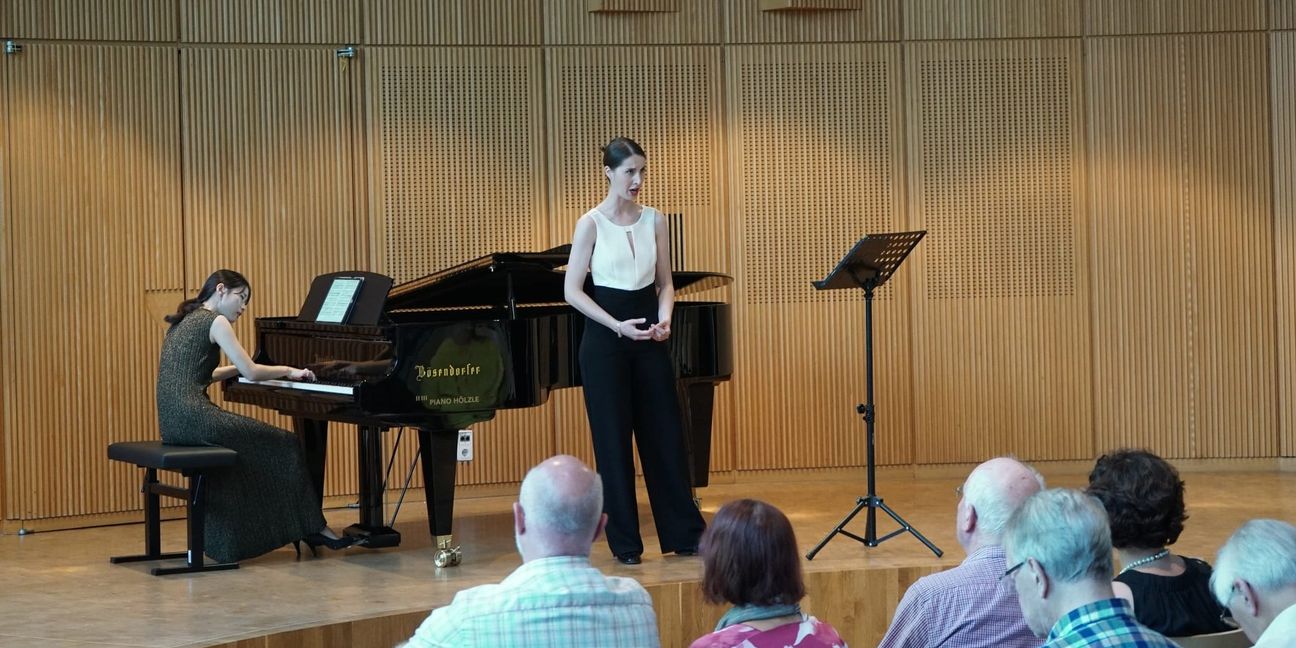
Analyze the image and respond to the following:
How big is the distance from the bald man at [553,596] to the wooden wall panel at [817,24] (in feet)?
18.9

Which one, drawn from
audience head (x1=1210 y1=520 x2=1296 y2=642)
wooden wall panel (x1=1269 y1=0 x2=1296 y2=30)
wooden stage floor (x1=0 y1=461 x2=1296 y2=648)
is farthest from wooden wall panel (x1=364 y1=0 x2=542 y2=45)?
audience head (x1=1210 y1=520 x2=1296 y2=642)

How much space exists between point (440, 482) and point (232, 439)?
866 millimetres

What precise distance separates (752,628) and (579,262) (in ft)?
9.83

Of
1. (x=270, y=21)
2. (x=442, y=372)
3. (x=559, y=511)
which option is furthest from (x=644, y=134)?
(x=559, y=511)

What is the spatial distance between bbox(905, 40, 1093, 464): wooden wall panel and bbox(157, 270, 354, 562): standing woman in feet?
12.4

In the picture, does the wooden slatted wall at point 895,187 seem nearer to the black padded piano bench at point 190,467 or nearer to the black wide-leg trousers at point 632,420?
the black padded piano bench at point 190,467

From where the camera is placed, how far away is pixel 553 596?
8.29ft

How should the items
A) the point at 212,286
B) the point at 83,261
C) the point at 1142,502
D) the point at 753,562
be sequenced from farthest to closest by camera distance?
the point at 83,261 → the point at 212,286 → the point at 1142,502 → the point at 753,562

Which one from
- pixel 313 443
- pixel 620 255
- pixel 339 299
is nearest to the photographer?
pixel 620 255

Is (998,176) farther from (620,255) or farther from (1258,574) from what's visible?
(1258,574)

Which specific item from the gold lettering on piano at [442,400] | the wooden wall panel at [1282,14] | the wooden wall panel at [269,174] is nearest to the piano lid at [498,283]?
the gold lettering on piano at [442,400]

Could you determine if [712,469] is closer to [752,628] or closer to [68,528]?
[68,528]

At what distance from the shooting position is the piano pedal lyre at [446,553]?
5.62 m

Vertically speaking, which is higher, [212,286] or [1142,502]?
[212,286]
